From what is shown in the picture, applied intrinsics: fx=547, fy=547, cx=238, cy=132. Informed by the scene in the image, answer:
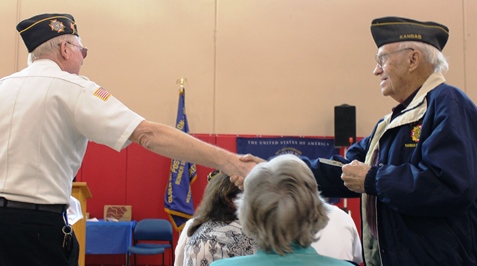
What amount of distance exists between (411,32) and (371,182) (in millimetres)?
804

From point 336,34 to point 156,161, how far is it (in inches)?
143

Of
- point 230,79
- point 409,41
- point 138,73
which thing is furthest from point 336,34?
point 409,41

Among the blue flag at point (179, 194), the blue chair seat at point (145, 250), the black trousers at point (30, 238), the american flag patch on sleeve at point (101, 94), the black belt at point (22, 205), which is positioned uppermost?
the american flag patch on sleeve at point (101, 94)

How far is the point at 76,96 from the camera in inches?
90.7

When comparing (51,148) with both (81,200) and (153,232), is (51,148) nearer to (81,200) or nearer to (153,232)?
(81,200)

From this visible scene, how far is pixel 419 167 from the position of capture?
227cm

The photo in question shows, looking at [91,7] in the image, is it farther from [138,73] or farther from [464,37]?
[464,37]

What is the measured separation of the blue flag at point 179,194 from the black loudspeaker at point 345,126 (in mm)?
2293

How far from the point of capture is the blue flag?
8016 mm

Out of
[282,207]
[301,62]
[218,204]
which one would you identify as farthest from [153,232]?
[282,207]

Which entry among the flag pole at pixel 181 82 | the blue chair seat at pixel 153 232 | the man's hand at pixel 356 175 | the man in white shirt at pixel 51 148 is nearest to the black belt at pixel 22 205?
the man in white shirt at pixel 51 148

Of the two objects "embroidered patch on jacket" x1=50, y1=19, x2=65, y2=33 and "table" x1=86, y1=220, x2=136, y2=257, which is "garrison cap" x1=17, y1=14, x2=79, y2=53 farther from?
"table" x1=86, y1=220, x2=136, y2=257

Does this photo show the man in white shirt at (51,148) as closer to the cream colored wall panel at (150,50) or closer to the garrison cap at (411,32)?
the garrison cap at (411,32)

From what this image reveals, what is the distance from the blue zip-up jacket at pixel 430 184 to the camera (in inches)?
86.0
